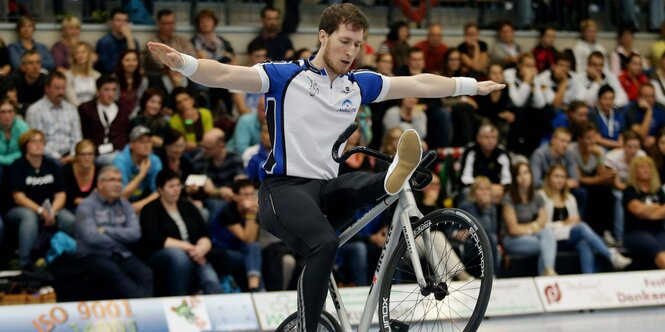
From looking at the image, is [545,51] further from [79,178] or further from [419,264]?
[419,264]

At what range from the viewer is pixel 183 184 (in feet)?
38.7

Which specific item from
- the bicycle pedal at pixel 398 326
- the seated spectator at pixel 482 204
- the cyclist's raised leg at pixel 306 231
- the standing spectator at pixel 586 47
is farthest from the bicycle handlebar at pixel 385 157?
the standing spectator at pixel 586 47

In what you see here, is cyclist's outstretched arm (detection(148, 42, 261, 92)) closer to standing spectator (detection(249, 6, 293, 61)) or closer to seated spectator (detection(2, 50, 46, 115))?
seated spectator (detection(2, 50, 46, 115))

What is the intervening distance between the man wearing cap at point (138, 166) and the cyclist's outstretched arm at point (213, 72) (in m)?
5.02

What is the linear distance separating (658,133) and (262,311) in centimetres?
637

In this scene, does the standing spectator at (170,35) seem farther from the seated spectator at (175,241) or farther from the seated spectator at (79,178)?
the seated spectator at (175,241)

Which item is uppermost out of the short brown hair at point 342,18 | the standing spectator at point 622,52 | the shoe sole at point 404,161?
the short brown hair at point 342,18

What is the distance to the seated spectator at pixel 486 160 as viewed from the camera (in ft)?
42.7

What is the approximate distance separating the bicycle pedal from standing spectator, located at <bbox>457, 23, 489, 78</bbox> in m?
8.34

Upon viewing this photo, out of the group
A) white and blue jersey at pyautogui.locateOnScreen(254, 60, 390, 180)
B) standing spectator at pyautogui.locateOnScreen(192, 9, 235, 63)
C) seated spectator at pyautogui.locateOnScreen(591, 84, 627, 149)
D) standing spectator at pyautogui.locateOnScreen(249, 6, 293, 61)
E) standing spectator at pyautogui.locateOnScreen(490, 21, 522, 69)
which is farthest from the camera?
standing spectator at pyautogui.locateOnScreen(490, 21, 522, 69)

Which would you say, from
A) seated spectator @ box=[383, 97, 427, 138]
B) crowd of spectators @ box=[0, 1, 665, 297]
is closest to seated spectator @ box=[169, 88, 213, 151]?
crowd of spectators @ box=[0, 1, 665, 297]

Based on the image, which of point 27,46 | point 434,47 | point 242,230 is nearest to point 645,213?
point 434,47

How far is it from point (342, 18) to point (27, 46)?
699cm

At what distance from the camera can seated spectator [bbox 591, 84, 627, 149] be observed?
1495 cm
